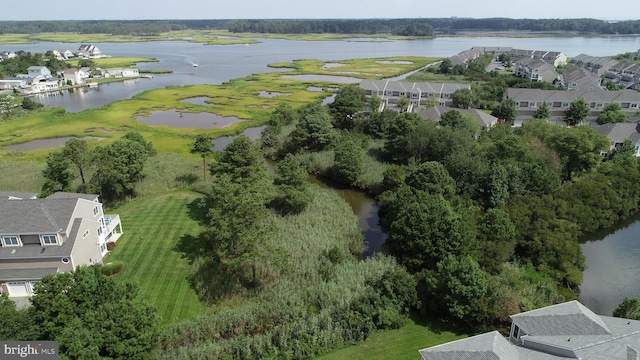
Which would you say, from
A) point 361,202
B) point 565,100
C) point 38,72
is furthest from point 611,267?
point 38,72

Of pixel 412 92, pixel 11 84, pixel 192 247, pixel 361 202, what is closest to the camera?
pixel 192 247

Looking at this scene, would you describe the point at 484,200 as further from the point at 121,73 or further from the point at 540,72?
the point at 121,73

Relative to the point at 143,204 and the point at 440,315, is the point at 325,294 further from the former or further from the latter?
→ the point at 143,204

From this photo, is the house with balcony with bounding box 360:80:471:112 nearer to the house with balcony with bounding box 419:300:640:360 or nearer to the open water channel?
the open water channel

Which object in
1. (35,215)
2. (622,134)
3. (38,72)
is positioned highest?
(38,72)

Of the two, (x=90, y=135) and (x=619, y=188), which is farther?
(x=90, y=135)

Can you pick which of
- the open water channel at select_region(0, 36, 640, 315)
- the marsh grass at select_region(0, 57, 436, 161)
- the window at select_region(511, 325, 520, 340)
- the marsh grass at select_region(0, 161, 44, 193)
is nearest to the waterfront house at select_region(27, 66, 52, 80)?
the open water channel at select_region(0, 36, 640, 315)

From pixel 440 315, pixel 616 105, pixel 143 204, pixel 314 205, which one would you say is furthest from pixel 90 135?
pixel 616 105
